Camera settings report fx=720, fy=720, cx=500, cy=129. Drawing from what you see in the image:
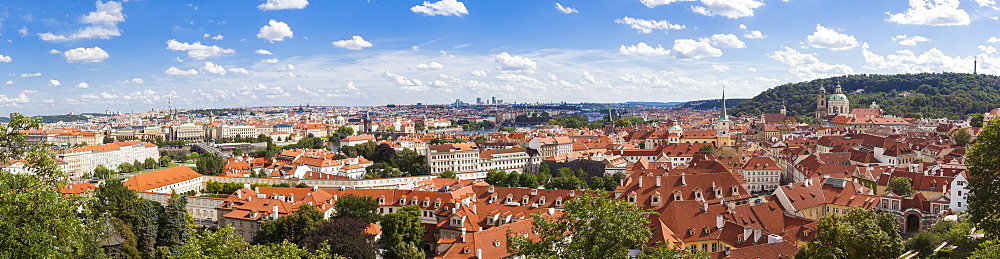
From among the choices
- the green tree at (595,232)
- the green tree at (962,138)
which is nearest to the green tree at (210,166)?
the green tree at (595,232)

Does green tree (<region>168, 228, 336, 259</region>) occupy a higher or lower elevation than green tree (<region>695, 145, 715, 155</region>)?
higher

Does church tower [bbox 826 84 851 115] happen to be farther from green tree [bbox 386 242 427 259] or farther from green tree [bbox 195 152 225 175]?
green tree [bbox 386 242 427 259]

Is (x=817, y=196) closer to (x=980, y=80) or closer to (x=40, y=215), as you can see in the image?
(x=40, y=215)

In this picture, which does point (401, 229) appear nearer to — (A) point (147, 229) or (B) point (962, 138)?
(A) point (147, 229)

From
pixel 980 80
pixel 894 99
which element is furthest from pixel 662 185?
pixel 980 80

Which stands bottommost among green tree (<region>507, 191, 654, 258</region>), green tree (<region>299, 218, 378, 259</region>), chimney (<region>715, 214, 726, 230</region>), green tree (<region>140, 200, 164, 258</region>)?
green tree (<region>140, 200, 164, 258</region>)

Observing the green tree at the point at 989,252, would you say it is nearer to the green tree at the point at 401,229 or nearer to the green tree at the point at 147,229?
the green tree at the point at 401,229

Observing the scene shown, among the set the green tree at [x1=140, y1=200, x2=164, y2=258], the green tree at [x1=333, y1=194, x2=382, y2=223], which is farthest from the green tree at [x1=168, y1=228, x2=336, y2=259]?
the green tree at [x1=140, y1=200, x2=164, y2=258]

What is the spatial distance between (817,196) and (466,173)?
35827mm

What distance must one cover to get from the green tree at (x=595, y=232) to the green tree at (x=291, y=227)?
68.1 feet

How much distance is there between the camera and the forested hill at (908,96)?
426 feet

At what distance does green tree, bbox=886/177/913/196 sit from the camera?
40.0 m

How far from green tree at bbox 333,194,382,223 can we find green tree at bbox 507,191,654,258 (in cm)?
2322

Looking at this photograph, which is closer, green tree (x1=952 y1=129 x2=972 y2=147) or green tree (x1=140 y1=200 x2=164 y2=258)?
green tree (x1=140 y1=200 x2=164 y2=258)
